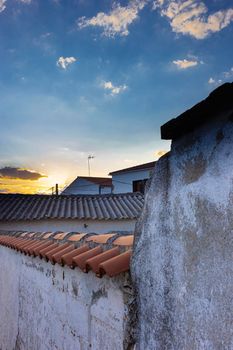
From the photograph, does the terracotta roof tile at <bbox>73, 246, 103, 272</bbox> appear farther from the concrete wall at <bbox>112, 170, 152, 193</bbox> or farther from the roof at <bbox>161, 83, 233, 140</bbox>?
the concrete wall at <bbox>112, 170, 152, 193</bbox>

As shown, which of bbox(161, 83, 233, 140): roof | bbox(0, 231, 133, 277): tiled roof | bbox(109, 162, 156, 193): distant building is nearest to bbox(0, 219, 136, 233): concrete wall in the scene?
bbox(109, 162, 156, 193): distant building

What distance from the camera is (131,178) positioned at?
99.1 ft

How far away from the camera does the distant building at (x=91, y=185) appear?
3250cm

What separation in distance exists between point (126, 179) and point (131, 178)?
0.62 metres

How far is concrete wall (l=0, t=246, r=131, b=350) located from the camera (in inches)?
81.4

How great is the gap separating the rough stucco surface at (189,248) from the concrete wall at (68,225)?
49.4 ft

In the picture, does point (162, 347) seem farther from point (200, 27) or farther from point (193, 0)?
point (200, 27)

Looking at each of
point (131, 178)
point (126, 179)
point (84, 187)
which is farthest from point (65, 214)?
point (84, 187)

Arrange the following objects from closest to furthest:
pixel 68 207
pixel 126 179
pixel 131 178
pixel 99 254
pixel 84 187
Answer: pixel 99 254 < pixel 68 207 < pixel 131 178 < pixel 126 179 < pixel 84 187

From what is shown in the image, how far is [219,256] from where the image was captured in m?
1.27

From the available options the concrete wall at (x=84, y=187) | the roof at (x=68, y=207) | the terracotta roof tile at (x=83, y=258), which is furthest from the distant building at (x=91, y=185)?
the terracotta roof tile at (x=83, y=258)

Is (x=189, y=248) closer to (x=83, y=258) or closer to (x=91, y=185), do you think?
(x=83, y=258)

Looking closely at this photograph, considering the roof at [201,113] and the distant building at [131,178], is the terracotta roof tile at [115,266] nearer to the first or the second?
the roof at [201,113]

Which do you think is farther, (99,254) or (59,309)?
(59,309)
